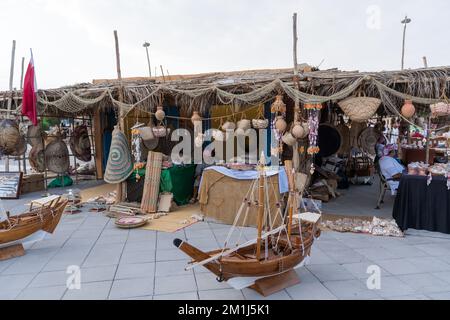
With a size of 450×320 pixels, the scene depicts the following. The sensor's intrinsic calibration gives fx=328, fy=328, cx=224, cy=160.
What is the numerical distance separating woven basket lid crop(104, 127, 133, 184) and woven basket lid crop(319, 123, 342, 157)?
4.44m

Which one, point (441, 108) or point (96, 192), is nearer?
point (441, 108)

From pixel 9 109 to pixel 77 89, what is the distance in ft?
6.52

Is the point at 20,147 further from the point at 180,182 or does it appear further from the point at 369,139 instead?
the point at 369,139

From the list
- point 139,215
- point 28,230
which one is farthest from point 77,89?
point 28,230

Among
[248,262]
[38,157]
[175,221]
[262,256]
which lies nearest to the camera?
[248,262]

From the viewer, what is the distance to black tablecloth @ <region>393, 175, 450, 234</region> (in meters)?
4.70

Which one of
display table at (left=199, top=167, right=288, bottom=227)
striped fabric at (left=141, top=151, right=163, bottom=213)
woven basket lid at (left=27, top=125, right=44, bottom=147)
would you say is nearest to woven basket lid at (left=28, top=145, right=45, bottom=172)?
woven basket lid at (left=27, top=125, right=44, bottom=147)

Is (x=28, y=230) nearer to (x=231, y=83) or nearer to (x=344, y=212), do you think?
(x=231, y=83)

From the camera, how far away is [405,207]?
4867 millimetres

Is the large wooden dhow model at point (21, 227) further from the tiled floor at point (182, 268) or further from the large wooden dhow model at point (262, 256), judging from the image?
the large wooden dhow model at point (262, 256)

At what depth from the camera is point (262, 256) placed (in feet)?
10.6

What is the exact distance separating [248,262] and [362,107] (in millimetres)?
3190

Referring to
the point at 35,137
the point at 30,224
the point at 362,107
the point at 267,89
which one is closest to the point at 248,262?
the point at 30,224

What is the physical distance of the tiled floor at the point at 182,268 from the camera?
3.17m
